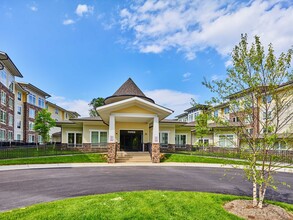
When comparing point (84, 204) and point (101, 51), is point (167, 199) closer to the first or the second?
point (84, 204)

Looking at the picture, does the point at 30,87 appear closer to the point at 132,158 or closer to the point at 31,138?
the point at 31,138

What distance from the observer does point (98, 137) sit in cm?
2616

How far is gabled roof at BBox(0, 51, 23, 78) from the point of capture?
28.6 meters

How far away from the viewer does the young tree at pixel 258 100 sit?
238 inches

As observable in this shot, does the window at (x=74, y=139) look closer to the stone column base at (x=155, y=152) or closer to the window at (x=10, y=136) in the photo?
the stone column base at (x=155, y=152)

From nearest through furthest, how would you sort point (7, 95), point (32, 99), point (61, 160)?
point (61, 160)
point (7, 95)
point (32, 99)

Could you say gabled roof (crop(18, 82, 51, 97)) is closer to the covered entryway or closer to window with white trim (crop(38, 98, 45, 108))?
window with white trim (crop(38, 98, 45, 108))

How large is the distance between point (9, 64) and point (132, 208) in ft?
110

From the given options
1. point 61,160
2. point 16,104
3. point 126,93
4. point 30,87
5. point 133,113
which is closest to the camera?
point 61,160

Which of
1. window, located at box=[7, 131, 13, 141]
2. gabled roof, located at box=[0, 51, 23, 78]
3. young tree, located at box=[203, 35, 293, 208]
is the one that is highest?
gabled roof, located at box=[0, 51, 23, 78]

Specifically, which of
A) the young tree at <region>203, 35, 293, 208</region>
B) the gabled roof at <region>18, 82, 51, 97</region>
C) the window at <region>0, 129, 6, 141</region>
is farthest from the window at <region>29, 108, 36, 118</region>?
the young tree at <region>203, 35, 293, 208</region>

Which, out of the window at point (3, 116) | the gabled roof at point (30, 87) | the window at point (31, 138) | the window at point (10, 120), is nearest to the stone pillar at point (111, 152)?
the window at point (3, 116)

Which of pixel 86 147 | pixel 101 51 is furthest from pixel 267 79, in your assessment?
pixel 86 147

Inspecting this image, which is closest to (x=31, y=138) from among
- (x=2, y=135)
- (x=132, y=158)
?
(x=2, y=135)
